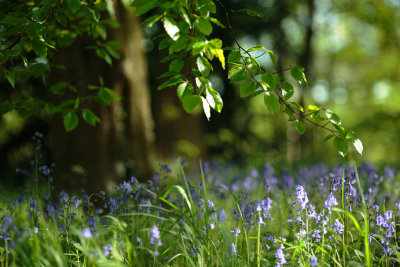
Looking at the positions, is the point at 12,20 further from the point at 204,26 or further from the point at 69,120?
the point at 204,26

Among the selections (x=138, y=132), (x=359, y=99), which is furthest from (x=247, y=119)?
(x=359, y=99)

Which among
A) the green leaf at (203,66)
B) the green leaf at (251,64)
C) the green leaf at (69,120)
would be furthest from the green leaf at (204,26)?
the green leaf at (69,120)

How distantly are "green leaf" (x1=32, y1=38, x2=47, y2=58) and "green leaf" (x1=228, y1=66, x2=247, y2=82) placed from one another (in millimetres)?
1120

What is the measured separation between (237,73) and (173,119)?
22.0 ft

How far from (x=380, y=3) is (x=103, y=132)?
1225 centimetres

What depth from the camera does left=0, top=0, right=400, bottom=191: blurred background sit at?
544 cm

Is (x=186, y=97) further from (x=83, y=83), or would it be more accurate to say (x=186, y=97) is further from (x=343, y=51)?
(x=343, y=51)

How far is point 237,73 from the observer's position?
7.70 feet

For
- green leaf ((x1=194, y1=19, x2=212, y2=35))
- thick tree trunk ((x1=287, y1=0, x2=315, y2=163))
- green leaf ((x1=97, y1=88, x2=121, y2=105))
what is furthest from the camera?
thick tree trunk ((x1=287, y1=0, x2=315, y2=163))

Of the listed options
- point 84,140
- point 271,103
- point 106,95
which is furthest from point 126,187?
point 84,140

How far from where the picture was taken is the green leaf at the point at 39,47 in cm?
239

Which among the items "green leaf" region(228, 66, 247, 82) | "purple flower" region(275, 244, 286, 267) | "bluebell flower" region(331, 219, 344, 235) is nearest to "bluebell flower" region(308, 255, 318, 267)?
"purple flower" region(275, 244, 286, 267)

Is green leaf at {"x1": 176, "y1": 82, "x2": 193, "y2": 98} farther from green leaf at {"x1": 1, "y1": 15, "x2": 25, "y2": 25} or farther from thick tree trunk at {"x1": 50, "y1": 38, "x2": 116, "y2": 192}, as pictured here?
thick tree trunk at {"x1": 50, "y1": 38, "x2": 116, "y2": 192}

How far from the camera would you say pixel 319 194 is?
360cm
